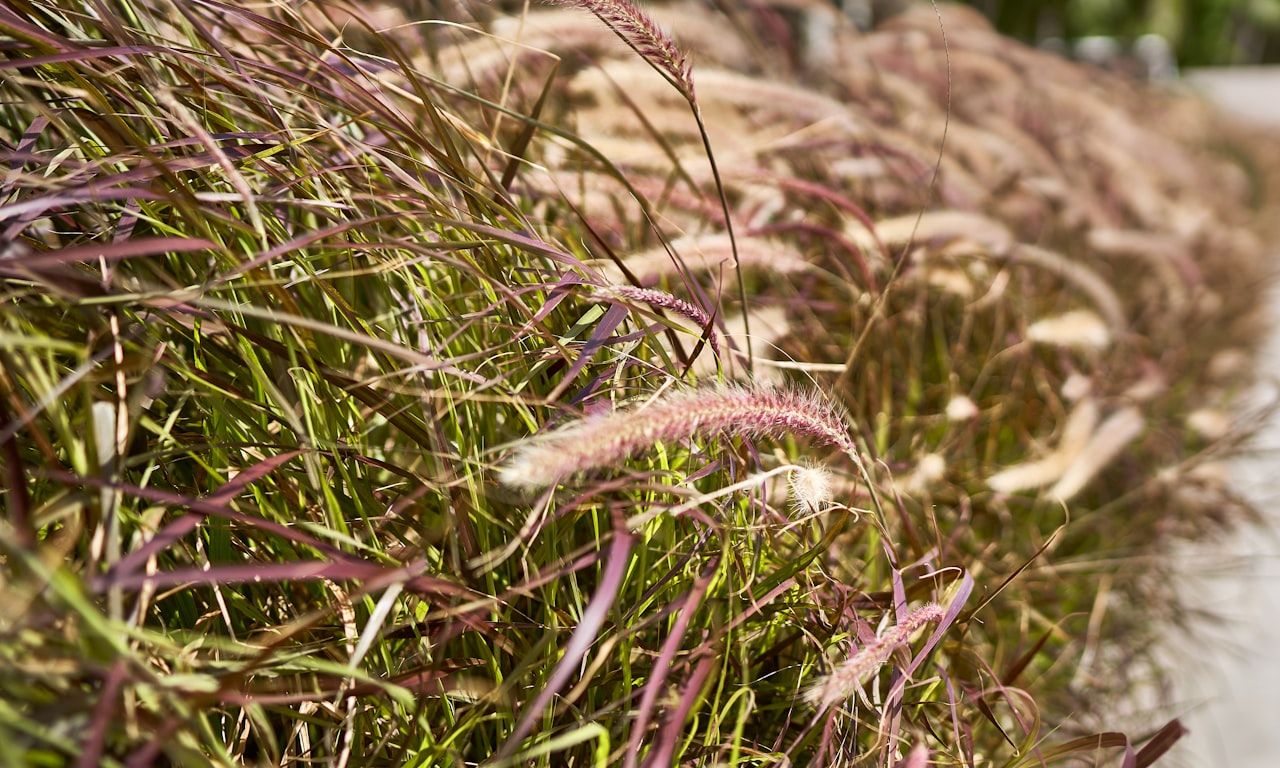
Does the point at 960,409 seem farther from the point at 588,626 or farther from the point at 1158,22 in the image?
the point at 1158,22

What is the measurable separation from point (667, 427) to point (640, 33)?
0.34m

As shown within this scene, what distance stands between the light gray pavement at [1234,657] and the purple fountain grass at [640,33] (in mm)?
1152

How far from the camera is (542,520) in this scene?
64 centimetres

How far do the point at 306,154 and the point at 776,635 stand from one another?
579mm

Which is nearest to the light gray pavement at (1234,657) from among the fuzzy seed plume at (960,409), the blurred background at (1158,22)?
the fuzzy seed plume at (960,409)

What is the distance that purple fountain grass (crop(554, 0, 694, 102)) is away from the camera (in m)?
0.70

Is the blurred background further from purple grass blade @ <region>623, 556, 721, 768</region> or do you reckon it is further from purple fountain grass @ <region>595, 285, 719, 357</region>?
purple grass blade @ <region>623, 556, 721, 768</region>

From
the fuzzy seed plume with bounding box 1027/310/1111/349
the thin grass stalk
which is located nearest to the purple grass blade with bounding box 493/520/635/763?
the thin grass stalk

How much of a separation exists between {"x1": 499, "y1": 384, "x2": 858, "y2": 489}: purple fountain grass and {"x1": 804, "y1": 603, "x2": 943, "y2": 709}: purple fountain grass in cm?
13

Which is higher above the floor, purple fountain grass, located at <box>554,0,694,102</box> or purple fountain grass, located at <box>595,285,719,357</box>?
purple fountain grass, located at <box>554,0,694,102</box>

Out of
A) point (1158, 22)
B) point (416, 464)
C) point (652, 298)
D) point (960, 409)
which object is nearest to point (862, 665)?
point (652, 298)

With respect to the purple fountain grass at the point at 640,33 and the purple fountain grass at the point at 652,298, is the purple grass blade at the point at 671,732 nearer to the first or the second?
the purple fountain grass at the point at 652,298

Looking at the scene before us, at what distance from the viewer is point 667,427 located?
0.56 meters

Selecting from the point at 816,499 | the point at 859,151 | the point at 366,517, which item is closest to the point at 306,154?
the point at 366,517
